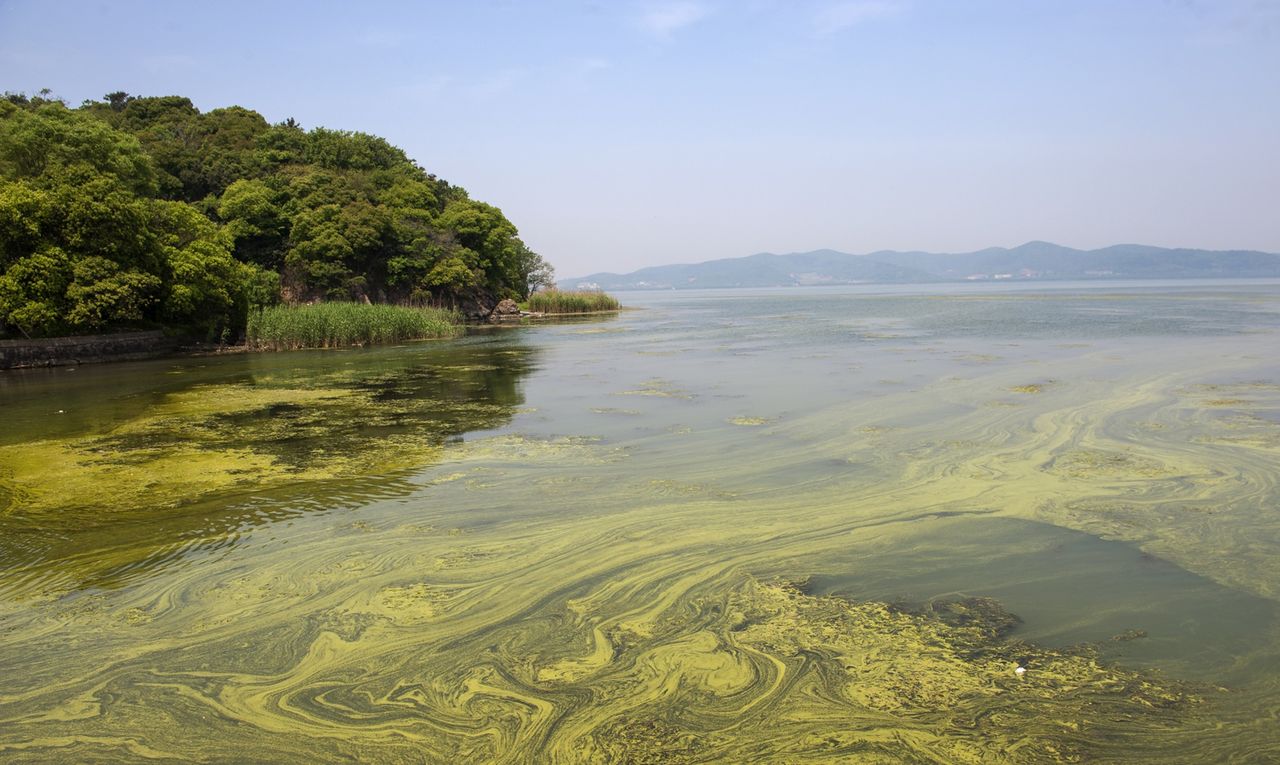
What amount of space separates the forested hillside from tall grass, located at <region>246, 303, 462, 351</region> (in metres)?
1.80

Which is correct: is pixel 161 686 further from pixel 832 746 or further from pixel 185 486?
pixel 185 486

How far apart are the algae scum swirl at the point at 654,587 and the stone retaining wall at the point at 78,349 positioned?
14.1 metres

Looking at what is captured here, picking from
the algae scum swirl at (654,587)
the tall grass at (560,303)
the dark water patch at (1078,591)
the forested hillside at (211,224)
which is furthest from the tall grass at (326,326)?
the dark water patch at (1078,591)

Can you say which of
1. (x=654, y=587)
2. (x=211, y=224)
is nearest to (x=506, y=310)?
(x=211, y=224)

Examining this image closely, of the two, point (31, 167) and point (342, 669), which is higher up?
point (31, 167)

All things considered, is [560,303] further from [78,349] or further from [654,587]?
[654,587]

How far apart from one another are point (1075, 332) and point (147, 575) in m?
26.8

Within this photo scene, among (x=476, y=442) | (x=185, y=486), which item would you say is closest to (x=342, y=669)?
(x=185, y=486)

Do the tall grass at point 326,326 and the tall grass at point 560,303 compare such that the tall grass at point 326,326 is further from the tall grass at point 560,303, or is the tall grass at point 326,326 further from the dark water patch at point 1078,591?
the dark water patch at point 1078,591

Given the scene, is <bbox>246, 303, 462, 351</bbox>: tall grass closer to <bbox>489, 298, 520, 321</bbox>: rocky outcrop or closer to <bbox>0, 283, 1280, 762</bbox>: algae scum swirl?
<bbox>0, 283, 1280, 762</bbox>: algae scum swirl

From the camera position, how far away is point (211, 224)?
2973 cm

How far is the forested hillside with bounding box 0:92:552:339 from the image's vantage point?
22.2 m

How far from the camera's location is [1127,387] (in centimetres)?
1273

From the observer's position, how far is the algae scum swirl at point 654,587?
3.23 meters
